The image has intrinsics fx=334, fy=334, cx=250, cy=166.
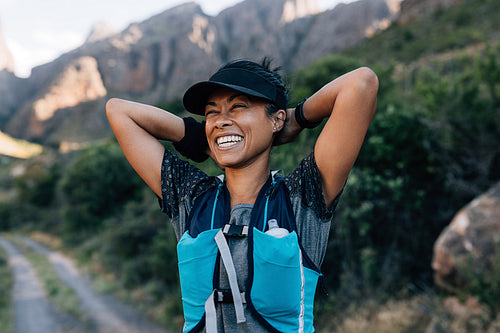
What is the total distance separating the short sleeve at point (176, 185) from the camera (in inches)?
57.7

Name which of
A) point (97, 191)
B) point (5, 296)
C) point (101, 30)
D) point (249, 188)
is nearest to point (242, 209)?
point (249, 188)

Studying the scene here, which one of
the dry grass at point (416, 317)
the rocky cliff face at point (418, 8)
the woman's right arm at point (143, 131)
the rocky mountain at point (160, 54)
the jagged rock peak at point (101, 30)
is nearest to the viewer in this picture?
the woman's right arm at point (143, 131)

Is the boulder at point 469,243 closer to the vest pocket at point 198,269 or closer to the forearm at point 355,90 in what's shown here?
the forearm at point 355,90

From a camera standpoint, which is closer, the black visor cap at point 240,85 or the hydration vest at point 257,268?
the hydration vest at point 257,268

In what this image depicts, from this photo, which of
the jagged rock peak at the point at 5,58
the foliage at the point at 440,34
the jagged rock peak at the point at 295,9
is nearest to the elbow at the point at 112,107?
the foliage at the point at 440,34

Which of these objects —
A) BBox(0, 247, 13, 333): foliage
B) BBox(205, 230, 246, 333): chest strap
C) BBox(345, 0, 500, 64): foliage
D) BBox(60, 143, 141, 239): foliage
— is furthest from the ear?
BBox(345, 0, 500, 64): foliage

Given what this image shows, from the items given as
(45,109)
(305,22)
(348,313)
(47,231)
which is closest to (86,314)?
(348,313)

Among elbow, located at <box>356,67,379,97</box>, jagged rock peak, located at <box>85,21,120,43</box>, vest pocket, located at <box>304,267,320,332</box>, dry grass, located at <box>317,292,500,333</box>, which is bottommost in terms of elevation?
dry grass, located at <box>317,292,500,333</box>

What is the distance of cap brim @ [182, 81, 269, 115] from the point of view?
1.28 meters

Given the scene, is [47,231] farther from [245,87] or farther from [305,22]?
[305,22]

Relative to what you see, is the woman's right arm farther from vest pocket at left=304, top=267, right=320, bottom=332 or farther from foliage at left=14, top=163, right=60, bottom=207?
foliage at left=14, top=163, right=60, bottom=207

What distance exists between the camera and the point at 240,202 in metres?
1.45

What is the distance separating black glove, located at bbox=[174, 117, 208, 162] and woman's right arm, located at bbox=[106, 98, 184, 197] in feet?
0.20

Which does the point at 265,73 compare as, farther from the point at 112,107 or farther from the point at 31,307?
the point at 31,307
